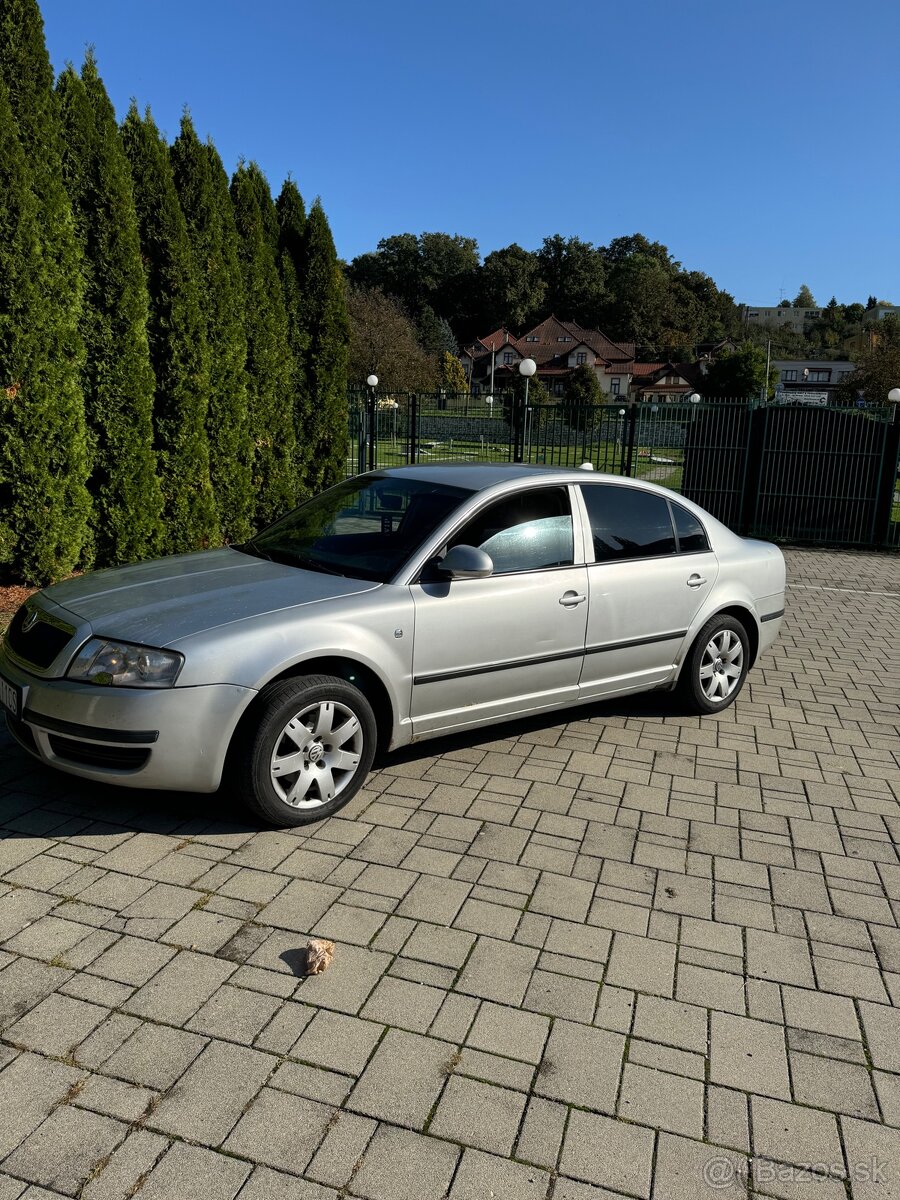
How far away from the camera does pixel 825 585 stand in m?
10.9

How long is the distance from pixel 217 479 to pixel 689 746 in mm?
7219

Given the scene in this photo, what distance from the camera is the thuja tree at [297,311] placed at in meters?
12.3

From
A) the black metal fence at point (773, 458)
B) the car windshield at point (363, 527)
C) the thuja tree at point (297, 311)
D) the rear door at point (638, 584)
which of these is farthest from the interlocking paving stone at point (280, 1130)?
the black metal fence at point (773, 458)

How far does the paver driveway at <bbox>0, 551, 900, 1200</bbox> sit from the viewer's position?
2.13 metres

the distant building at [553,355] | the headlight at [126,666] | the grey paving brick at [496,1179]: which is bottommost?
the grey paving brick at [496,1179]

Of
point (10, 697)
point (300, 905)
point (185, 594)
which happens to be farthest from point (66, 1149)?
point (185, 594)

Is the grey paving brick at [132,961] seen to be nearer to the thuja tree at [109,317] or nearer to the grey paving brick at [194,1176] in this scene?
the grey paving brick at [194,1176]

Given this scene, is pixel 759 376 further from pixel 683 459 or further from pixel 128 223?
pixel 128 223

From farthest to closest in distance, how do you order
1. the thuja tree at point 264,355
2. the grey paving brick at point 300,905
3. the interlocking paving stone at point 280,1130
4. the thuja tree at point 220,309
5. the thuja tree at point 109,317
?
the thuja tree at point 264,355, the thuja tree at point 220,309, the thuja tree at point 109,317, the grey paving brick at point 300,905, the interlocking paving stone at point 280,1130

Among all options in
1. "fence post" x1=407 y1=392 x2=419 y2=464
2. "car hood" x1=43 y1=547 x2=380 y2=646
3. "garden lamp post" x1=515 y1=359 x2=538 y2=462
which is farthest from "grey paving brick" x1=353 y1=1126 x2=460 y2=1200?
"fence post" x1=407 y1=392 x2=419 y2=464

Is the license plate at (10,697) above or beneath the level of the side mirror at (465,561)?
beneath

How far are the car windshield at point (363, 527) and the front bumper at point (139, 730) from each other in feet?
3.47

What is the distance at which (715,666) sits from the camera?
18.1 feet

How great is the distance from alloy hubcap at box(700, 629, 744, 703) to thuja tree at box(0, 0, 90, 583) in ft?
18.9
